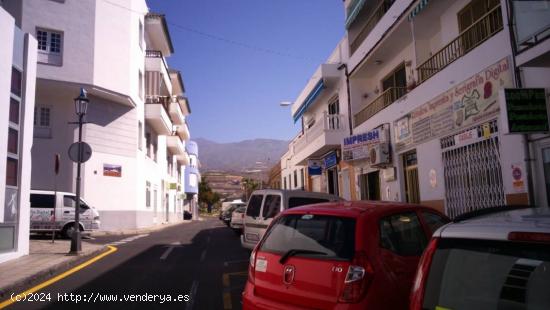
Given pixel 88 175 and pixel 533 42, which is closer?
pixel 533 42

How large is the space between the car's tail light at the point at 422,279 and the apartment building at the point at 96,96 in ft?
75.2

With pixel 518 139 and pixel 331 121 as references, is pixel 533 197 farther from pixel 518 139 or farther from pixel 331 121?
pixel 331 121

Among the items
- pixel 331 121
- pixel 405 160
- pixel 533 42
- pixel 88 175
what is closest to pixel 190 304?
pixel 533 42

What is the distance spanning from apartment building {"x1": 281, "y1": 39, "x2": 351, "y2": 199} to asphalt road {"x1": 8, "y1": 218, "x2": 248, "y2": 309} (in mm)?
9226

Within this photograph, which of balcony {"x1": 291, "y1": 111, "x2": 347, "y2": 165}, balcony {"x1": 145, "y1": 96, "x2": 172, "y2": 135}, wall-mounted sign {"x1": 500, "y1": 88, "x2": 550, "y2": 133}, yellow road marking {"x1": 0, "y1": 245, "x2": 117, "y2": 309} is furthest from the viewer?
balcony {"x1": 145, "y1": 96, "x2": 172, "y2": 135}

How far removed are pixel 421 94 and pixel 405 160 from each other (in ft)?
9.30

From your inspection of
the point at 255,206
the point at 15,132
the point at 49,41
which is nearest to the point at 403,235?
the point at 255,206

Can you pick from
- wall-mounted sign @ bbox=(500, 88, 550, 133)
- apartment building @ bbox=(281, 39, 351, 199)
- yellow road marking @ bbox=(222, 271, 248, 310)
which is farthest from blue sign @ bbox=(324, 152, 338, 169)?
wall-mounted sign @ bbox=(500, 88, 550, 133)

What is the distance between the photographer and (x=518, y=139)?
9.28m

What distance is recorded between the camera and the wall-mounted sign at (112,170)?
83.8 feet

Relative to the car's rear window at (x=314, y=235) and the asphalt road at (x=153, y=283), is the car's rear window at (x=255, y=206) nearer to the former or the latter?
the asphalt road at (x=153, y=283)

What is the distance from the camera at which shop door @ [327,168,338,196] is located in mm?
23625

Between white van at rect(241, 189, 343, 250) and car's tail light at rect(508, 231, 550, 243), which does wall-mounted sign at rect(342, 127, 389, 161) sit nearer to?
white van at rect(241, 189, 343, 250)

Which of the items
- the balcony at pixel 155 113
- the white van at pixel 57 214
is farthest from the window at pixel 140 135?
the white van at pixel 57 214
